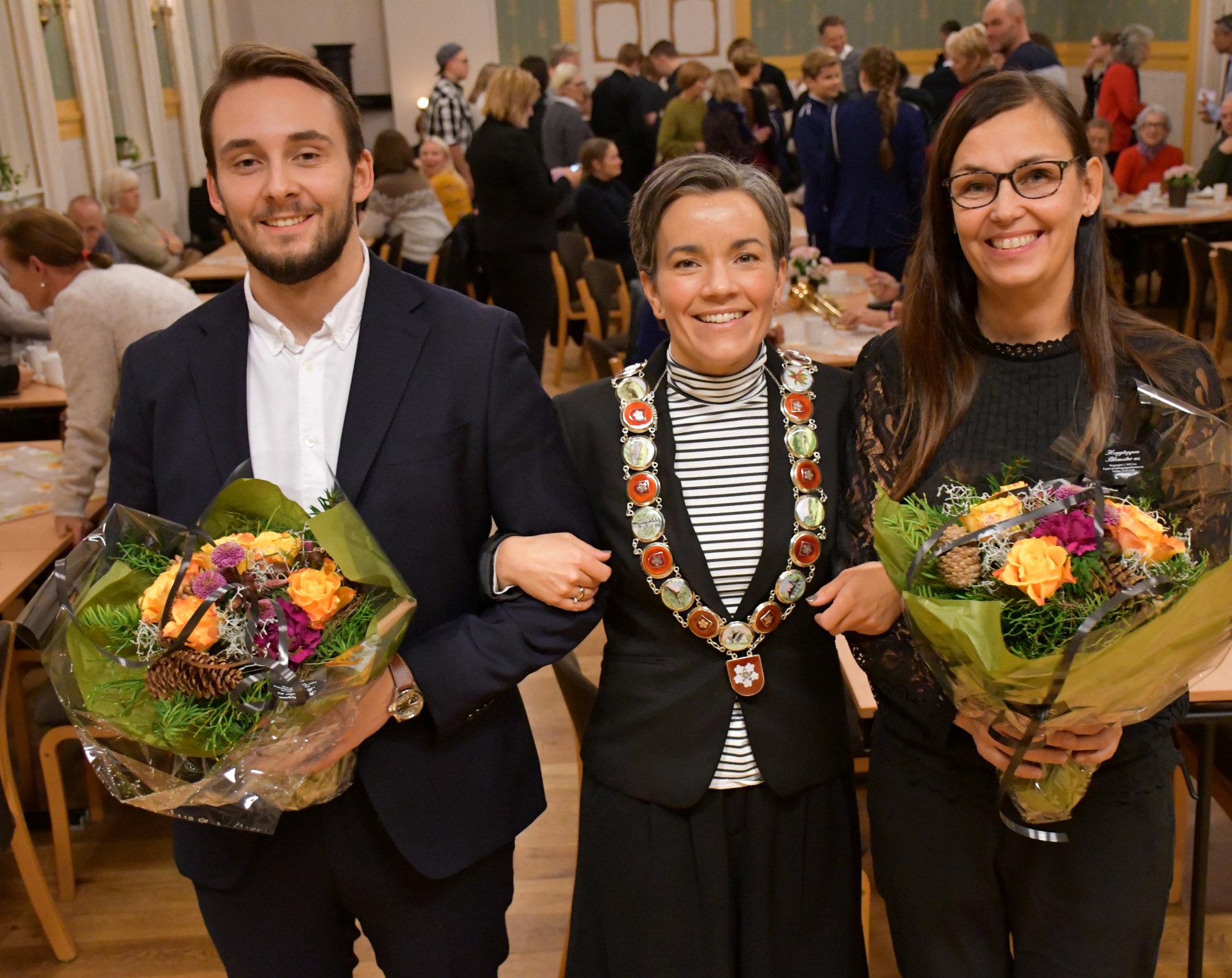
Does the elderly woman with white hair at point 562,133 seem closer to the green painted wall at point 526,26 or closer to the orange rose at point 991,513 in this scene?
the green painted wall at point 526,26

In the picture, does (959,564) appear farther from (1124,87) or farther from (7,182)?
(1124,87)

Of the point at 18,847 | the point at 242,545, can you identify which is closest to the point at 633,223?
the point at 242,545

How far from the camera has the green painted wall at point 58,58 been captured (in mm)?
9734

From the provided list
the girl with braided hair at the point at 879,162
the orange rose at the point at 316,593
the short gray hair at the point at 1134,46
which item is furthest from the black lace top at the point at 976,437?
the short gray hair at the point at 1134,46

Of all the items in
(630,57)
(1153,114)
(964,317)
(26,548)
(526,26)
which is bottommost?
(26,548)

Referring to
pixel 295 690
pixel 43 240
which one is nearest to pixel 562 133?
pixel 43 240

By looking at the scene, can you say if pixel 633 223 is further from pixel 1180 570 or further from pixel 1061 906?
pixel 1061 906

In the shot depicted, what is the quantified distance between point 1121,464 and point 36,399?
4277mm

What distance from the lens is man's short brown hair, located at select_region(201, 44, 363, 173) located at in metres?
1.72

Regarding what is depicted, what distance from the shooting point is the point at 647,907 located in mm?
1933

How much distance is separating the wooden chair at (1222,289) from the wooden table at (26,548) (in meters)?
5.55

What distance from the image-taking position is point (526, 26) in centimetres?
1594

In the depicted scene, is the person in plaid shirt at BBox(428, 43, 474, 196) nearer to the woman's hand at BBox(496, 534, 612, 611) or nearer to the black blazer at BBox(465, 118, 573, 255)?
the black blazer at BBox(465, 118, 573, 255)

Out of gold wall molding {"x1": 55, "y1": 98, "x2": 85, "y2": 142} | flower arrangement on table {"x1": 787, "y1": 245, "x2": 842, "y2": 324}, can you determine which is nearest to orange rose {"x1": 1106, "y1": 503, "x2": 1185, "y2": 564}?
flower arrangement on table {"x1": 787, "y1": 245, "x2": 842, "y2": 324}
